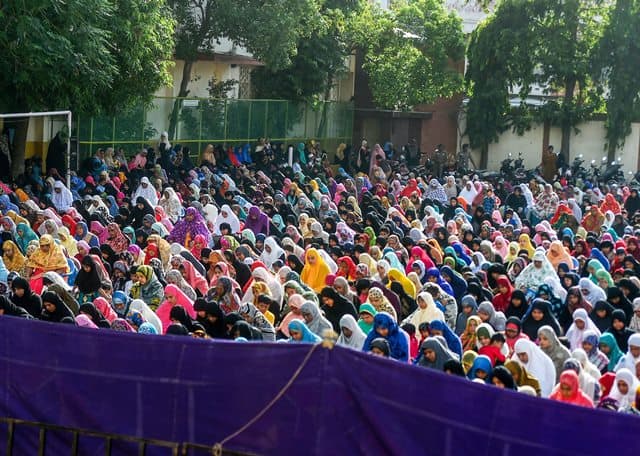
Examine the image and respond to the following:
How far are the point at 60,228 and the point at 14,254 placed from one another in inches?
54.1

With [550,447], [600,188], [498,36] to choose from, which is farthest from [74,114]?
[550,447]

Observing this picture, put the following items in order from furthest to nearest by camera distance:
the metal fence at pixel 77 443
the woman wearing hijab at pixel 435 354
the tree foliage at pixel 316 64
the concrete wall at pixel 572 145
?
the concrete wall at pixel 572 145 → the tree foliage at pixel 316 64 → the woman wearing hijab at pixel 435 354 → the metal fence at pixel 77 443

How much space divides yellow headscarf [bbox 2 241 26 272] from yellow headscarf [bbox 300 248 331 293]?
9.21 ft

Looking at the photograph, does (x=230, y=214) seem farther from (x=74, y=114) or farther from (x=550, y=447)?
(x=550, y=447)

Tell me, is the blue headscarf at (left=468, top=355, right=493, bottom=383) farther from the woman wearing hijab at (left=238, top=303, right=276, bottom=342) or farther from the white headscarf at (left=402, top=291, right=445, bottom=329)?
the white headscarf at (left=402, top=291, right=445, bottom=329)

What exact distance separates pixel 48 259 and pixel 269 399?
20.9ft

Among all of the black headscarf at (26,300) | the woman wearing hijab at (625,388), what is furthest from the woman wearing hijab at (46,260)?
the woman wearing hijab at (625,388)

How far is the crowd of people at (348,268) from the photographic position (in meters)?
9.14

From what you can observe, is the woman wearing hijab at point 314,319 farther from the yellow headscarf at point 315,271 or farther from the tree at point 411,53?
the tree at point 411,53

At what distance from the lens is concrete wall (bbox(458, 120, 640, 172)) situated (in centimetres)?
3125

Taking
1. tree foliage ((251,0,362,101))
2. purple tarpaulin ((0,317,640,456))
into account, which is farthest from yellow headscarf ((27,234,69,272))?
tree foliage ((251,0,362,101))

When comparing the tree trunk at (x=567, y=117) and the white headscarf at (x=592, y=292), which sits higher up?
the tree trunk at (x=567, y=117)

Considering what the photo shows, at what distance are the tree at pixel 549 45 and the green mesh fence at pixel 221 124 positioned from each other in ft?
12.9

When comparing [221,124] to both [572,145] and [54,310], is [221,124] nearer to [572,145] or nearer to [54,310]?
[572,145]
